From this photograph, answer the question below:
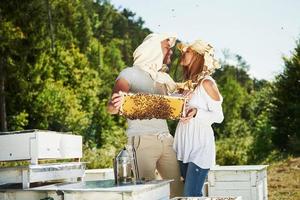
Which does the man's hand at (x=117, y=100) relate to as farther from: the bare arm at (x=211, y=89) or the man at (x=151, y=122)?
the bare arm at (x=211, y=89)

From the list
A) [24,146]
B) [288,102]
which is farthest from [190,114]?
[288,102]

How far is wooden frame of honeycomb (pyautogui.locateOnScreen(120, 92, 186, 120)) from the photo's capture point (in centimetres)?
346

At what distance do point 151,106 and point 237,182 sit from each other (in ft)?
9.47

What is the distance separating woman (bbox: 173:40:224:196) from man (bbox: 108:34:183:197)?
0.11 metres

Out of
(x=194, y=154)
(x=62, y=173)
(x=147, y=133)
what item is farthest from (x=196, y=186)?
(x=62, y=173)

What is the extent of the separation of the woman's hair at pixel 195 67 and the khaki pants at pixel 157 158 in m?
0.56

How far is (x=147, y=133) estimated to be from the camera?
3637 millimetres

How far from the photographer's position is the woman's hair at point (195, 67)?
394cm

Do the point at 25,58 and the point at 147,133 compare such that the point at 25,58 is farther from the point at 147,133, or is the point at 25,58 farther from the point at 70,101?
the point at 147,133

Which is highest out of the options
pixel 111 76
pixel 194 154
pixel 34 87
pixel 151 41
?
pixel 111 76

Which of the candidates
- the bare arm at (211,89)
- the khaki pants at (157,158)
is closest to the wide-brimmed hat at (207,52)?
the bare arm at (211,89)

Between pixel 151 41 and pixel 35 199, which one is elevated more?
pixel 151 41

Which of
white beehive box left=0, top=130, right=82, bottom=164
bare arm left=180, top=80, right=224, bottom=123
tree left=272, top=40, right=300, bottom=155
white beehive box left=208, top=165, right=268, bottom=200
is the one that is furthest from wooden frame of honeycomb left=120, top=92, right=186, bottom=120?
tree left=272, top=40, right=300, bottom=155

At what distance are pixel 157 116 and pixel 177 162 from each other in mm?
451
